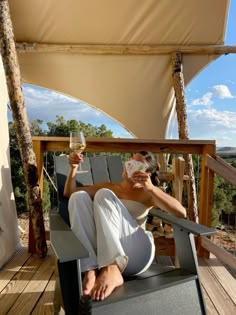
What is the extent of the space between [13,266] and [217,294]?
1516mm

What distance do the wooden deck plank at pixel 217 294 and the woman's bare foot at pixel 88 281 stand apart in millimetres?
870

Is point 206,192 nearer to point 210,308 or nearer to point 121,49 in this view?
point 210,308

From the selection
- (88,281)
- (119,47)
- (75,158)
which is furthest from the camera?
(119,47)

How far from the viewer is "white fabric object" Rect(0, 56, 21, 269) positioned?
268 cm

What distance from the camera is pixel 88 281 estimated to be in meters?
1.49

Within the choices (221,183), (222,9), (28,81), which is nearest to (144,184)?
(222,9)

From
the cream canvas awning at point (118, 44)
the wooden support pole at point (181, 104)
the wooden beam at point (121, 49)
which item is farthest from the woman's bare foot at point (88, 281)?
the wooden beam at point (121, 49)

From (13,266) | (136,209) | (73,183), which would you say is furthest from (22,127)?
(136,209)

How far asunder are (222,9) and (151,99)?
1.55 metres

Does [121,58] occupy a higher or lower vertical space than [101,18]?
lower

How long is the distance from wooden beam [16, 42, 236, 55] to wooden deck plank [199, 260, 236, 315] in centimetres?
313

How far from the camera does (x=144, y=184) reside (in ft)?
5.98

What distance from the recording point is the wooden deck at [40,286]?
1.97 metres

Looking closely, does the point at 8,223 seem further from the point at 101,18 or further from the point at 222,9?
the point at 222,9
